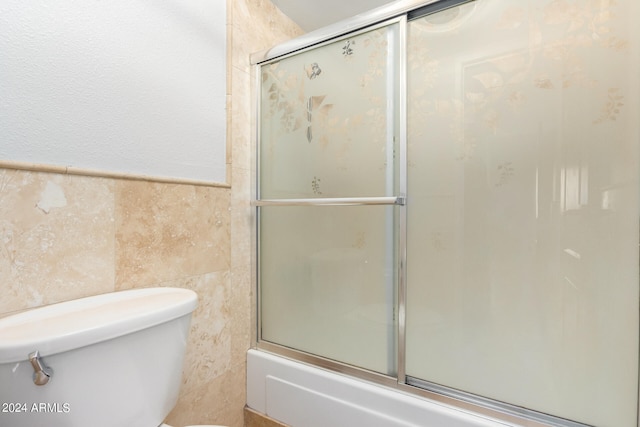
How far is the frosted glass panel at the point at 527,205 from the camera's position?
805 millimetres

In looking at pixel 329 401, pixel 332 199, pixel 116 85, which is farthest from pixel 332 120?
pixel 329 401

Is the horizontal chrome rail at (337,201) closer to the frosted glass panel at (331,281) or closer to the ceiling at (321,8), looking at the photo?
the frosted glass panel at (331,281)

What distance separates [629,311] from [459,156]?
581 mm

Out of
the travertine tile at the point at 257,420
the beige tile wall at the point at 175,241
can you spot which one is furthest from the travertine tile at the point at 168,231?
the travertine tile at the point at 257,420

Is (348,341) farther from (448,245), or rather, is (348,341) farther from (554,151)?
(554,151)

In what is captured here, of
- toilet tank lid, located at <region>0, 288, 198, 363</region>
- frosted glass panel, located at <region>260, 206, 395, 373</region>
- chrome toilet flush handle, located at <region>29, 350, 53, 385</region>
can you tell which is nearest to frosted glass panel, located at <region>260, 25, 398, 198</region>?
frosted glass panel, located at <region>260, 206, 395, 373</region>

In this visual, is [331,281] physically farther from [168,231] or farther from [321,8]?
[321,8]

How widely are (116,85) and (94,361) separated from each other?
0.75m

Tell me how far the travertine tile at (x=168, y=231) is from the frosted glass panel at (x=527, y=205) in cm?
73

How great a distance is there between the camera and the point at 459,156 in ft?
3.22

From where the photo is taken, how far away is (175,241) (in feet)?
3.54

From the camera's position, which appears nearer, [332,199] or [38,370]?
[38,370]

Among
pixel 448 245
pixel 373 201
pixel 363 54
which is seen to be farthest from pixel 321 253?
pixel 363 54

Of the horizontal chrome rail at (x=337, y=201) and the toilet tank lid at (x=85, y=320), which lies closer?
the toilet tank lid at (x=85, y=320)
